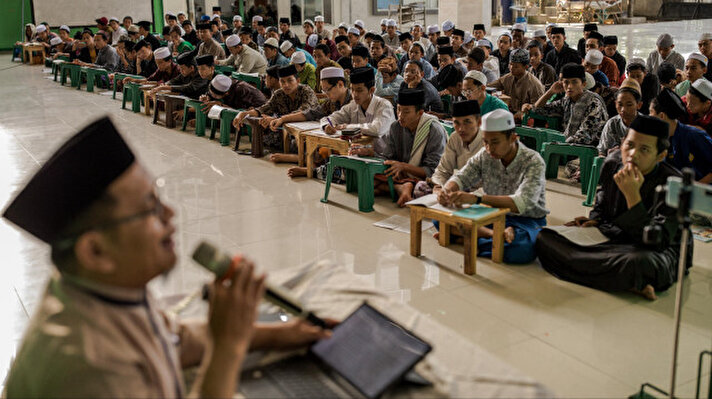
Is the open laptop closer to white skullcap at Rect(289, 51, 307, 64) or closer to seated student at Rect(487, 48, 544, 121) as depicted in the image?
seated student at Rect(487, 48, 544, 121)

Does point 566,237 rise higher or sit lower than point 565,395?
higher

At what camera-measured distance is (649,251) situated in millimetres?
3992

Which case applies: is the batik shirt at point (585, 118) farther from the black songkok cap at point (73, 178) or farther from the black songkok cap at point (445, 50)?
the black songkok cap at point (73, 178)

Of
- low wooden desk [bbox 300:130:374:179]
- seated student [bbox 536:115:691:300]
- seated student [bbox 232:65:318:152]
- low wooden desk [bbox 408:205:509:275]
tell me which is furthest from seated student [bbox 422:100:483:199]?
seated student [bbox 232:65:318:152]

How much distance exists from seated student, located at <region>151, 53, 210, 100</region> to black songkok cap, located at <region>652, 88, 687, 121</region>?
650cm

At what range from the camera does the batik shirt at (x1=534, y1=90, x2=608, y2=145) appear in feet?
21.2

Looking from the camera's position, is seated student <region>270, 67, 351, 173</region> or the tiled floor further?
seated student <region>270, 67, 351, 173</region>

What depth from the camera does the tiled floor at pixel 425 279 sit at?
10.9ft

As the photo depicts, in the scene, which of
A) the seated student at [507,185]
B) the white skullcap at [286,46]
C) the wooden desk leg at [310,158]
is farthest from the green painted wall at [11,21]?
the seated student at [507,185]

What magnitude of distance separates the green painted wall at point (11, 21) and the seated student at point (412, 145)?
1947 centimetres

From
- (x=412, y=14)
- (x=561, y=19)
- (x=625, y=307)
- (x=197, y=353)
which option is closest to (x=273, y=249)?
(x=625, y=307)

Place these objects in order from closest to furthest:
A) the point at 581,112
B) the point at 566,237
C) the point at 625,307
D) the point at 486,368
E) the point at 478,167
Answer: the point at 486,368, the point at 625,307, the point at 566,237, the point at 478,167, the point at 581,112

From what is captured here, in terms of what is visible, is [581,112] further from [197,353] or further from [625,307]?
[197,353]

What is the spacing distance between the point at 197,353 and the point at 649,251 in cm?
303
